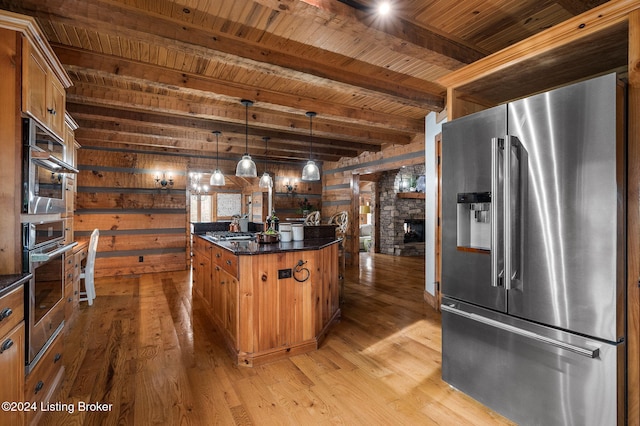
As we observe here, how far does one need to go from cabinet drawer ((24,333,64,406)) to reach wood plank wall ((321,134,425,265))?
5284 mm

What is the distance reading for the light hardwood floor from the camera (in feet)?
6.34

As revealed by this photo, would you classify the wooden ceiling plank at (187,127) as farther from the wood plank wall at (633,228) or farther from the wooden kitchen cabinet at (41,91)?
the wood plank wall at (633,228)

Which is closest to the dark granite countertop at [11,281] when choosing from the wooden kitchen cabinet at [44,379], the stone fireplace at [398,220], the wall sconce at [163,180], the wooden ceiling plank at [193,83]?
the wooden kitchen cabinet at [44,379]

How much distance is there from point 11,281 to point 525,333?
267cm

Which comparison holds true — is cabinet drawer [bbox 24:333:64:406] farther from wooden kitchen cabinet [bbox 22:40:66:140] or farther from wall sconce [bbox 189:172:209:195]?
wall sconce [bbox 189:172:209:195]

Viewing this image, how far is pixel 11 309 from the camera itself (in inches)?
57.9

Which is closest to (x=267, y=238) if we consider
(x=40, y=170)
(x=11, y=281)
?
(x=40, y=170)

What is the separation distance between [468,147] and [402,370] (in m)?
1.79

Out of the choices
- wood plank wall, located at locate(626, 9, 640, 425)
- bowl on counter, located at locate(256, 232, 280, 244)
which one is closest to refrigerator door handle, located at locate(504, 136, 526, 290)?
wood plank wall, located at locate(626, 9, 640, 425)

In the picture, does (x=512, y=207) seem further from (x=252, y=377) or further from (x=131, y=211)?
(x=131, y=211)

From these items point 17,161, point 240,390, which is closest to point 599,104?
point 240,390

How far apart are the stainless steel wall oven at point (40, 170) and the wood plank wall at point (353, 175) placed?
4.97m

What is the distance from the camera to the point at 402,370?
8.20 feet

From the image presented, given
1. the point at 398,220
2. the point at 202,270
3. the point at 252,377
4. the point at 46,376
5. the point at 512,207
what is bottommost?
the point at 252,377
